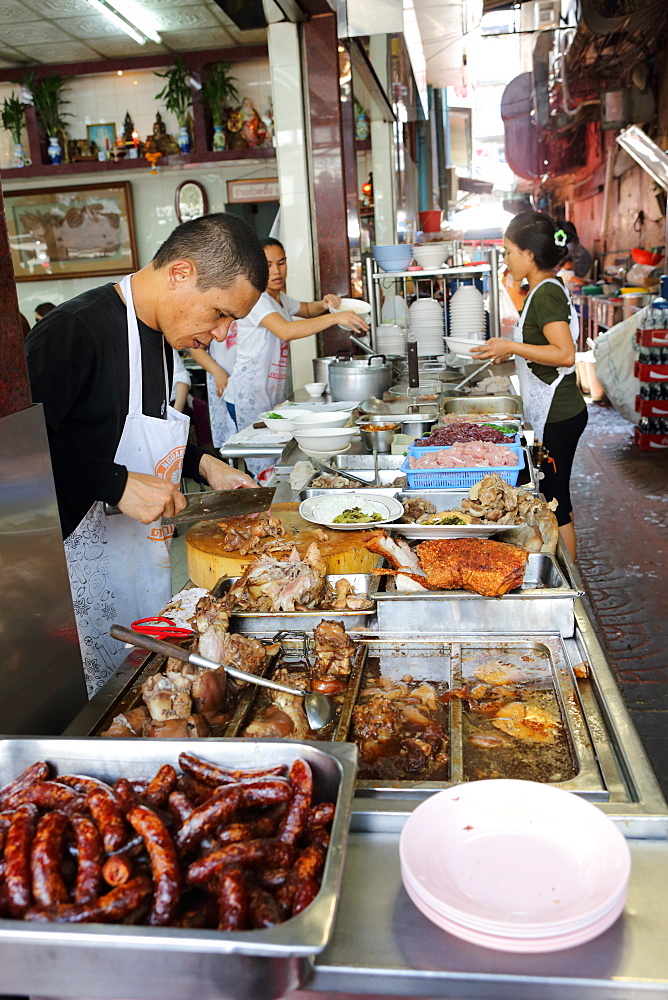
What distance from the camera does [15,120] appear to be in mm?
8477

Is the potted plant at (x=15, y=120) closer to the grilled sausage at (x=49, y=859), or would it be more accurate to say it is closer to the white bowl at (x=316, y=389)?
the white bowl at (x=316, y=389)

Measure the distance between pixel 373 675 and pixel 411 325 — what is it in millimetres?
4429

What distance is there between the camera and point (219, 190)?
8.87m

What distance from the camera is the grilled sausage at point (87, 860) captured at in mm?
942

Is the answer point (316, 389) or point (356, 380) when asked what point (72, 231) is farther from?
point (356, 380)

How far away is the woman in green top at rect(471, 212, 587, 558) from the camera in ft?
13.9

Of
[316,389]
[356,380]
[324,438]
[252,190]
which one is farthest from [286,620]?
[252,190]

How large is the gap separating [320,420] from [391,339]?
2.42m

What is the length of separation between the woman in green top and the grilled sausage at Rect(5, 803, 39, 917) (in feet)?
11.4

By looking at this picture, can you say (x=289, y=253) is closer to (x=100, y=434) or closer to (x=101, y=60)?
(x=100, y=434)

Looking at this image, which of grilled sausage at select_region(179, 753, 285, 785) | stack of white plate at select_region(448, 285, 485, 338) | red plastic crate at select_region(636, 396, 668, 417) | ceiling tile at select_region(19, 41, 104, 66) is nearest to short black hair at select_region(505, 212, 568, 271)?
stack of white plate at select_region(448, 285, 485, 338)

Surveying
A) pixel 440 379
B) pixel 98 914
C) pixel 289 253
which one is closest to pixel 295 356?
pixel 289 253

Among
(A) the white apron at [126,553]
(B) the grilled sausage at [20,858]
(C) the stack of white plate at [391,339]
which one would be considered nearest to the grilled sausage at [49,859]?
(B) the grilled sausage at [20,858]

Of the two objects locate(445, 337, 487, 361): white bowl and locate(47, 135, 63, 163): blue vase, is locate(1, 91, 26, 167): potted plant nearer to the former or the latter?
locate(47, 135, 63, 163): blue vase
